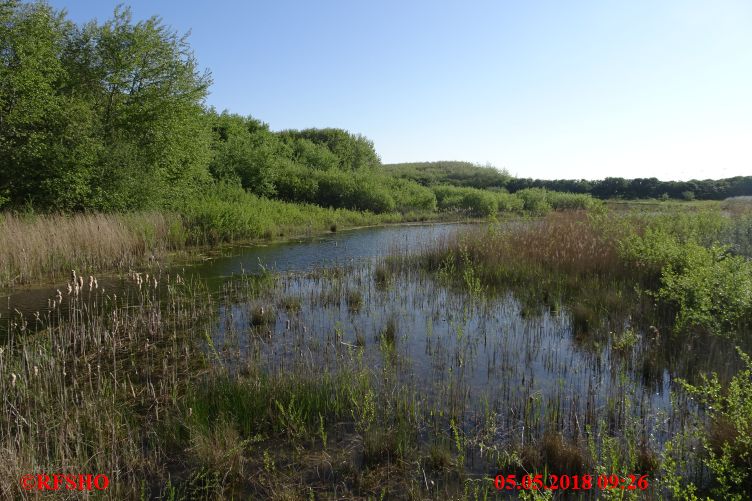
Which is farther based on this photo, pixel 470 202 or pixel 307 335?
pixel 470 202

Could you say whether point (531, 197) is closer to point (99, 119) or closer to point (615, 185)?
point (615, 185)

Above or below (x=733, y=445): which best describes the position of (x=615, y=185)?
above

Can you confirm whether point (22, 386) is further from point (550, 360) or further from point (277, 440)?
point (550, 360)

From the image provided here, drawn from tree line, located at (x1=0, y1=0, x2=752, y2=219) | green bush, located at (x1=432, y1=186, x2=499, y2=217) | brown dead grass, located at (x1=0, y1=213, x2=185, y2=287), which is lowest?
brown dead grass, located at (x1=0, y1=213, x2=185, y2=287)

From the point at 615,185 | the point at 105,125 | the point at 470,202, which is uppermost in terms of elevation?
the point at 105,125

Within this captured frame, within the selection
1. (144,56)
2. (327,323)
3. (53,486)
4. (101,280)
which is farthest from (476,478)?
(144,56)

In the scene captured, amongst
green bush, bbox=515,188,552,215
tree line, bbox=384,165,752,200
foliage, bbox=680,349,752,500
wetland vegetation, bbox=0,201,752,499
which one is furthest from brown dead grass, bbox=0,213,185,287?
green bush, bbox=515,188,552,215

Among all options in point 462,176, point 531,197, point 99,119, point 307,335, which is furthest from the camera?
point 462,176

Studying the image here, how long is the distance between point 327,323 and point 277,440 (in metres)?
3.49

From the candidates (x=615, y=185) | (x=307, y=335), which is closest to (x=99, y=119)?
(x=307, y=335)

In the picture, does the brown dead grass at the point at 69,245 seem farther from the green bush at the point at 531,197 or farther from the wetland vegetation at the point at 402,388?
the green bush at the point at 531,197

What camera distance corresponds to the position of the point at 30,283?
410 inches

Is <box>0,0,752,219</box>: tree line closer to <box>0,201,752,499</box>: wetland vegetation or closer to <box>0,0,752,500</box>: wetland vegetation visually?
<box>0,0,752,500</box>: wetland vegetation

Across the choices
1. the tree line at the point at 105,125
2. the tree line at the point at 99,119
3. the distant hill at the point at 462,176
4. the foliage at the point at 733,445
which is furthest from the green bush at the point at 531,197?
the foliage at the point at 733,445
